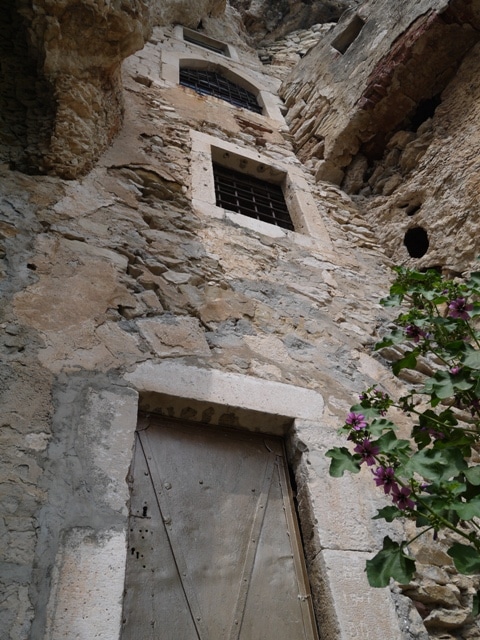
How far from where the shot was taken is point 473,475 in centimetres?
124

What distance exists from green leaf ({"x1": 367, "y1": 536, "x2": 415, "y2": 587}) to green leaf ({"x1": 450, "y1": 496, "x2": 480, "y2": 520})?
0.19 metres

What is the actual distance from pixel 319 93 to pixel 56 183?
422cm

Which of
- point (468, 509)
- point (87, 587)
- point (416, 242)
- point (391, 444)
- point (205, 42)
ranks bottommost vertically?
point (87, 587)

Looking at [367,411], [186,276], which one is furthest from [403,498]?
[186,276]

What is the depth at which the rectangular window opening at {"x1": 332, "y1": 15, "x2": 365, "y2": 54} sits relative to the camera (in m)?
6.25

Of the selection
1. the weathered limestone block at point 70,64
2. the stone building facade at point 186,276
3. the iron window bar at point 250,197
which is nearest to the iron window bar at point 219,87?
the stone building facade at point 186,276

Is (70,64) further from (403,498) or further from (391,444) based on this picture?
(403,498)

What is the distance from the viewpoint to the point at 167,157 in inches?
144

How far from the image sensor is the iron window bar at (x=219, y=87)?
236 inches

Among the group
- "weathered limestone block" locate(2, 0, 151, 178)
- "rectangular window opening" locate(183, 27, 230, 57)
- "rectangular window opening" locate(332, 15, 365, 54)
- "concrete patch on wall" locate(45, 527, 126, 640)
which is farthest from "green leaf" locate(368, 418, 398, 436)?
"rectangular window opening" locate(183, 27, 230, 57)

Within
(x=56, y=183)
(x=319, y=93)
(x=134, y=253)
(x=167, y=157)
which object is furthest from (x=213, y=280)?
(x=319, y=93)

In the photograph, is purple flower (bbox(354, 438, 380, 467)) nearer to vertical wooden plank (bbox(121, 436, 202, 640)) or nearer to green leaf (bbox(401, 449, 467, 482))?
green leaf (bbox(401, 449, 467, 482))

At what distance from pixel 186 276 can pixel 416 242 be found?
7.81ft

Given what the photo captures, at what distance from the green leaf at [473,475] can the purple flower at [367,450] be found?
0.24 meters
